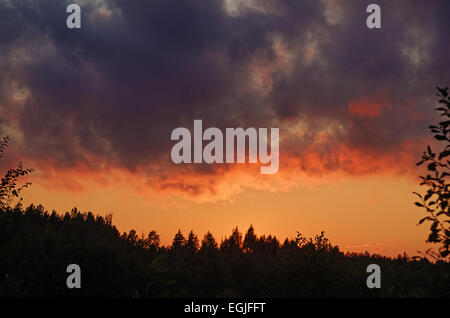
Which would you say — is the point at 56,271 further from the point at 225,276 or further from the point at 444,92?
the point at 444,92

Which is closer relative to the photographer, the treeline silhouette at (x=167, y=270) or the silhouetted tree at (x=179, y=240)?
the treeline silhouette at (x=167, y=270)

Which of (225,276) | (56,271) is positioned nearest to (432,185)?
(56,271)

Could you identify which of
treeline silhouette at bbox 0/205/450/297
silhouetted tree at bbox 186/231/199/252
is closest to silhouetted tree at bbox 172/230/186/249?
silhouetted tree at bbox 186/231/199/252

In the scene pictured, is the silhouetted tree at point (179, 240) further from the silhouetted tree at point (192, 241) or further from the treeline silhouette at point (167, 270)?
the treeline silhouette at point (167, 270)

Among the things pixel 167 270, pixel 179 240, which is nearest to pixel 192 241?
pixel 179 240

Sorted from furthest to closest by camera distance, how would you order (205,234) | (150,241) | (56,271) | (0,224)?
(205,234) → (150,241) → (56,271) → (0,224)

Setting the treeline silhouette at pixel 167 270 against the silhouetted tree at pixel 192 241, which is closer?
the treeline silhouette at pixel 167 270

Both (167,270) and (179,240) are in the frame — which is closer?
(167,270)

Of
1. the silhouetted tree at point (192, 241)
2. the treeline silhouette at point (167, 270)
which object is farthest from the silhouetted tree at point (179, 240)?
the treeline silhouette at point (167, 270)

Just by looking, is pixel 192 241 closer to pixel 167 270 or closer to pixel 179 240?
pixel 179 240

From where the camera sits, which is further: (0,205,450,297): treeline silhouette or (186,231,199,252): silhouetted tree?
(186,231,199,252): silhouetted tree

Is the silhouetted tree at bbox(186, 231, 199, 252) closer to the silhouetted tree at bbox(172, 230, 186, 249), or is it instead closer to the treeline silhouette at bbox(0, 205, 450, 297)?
the silhouetted tree at bbox(172, 230, 186, 249)
